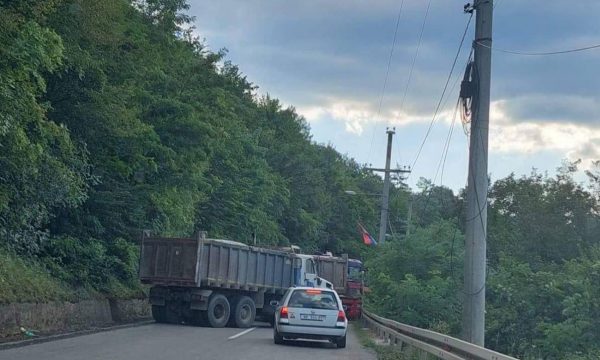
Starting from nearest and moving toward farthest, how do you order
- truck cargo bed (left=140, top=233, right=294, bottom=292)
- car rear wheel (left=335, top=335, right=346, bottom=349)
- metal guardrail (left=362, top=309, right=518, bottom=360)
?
Result: metal guardrail (left=362, top=309, right=518, bottom=360), car rear wheel (left=335, top=335, right=346, bottom=349), truck cargo bed (left=140, top=233, right=294, bottom=292)

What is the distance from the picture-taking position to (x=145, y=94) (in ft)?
94.8

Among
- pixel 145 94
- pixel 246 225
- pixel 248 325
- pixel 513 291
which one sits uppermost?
pixel 145 94

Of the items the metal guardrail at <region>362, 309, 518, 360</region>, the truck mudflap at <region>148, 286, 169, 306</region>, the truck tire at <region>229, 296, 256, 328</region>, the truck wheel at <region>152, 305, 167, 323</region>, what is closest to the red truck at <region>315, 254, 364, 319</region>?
the truck tire at <region>229, 296, 256, 328</region>

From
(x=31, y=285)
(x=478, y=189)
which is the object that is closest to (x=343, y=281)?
(x=31, y=285)

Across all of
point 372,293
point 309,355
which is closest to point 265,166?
point 372,293

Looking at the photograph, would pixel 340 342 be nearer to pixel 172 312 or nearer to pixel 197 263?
pixel 197 263

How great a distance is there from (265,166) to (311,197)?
50.6ft

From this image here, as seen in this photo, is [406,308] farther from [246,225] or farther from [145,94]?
[246,225]

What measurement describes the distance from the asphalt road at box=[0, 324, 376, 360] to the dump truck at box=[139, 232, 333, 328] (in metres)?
2.97

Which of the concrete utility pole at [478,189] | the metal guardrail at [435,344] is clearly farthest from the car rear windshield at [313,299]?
the concrete utility pole at [478,189]

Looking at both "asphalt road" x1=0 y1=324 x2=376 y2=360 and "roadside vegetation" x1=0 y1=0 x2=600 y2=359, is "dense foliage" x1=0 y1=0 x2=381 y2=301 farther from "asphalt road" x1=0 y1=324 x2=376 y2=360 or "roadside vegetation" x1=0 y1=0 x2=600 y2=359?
"asphalt road" x1=0 y1=324 x2=376 y2=360

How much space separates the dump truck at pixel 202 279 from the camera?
1053 inches

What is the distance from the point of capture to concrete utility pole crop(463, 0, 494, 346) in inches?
597

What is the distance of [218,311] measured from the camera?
27781 millimetres
